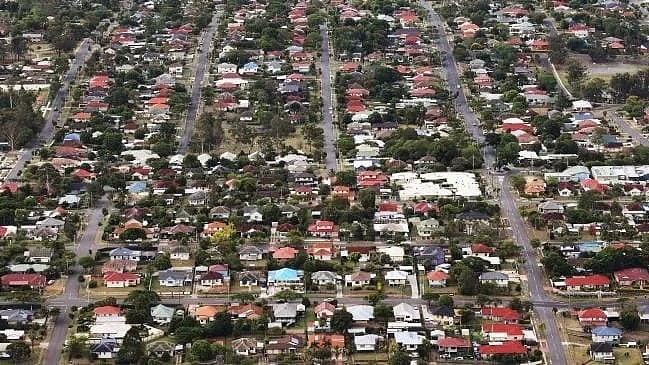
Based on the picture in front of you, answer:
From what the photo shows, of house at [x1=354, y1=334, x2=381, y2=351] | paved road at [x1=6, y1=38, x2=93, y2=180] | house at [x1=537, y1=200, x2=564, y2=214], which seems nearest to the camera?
house at [x1=354, y1=334, x2=381, y2=351]

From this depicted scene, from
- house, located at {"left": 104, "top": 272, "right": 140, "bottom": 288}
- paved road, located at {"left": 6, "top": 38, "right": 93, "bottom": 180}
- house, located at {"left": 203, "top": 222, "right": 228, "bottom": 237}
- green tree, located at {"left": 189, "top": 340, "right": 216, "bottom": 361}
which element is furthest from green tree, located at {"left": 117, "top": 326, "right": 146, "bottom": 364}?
paved road, located at {"left": 6, "top": 38, "right": 93, "bottom": 180}

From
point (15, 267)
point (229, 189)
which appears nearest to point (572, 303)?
point (229, 189)

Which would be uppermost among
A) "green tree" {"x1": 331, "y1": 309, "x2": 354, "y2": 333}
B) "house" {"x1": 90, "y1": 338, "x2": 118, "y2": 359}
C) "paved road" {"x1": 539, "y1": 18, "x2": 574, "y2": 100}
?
"house" {"x1": 90, "y1": 338, "x2": 118, "y2": 359}

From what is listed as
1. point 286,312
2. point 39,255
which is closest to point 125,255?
point 39,255

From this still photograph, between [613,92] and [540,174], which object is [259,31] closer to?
[613,92]

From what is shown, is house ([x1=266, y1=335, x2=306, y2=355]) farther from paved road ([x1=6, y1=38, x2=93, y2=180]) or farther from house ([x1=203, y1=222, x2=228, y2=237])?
paved road ([x1=6, y1=38, x2=93, y2=180])

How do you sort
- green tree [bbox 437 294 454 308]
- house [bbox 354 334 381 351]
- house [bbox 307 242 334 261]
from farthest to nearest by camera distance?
house [bbox 307 242 334 261] < green tree [bbox 437 294 454 308] < house [bbox 354 334 381 351]

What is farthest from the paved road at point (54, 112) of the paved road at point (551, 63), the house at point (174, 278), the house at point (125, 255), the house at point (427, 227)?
the paved road at point (551, 63)
